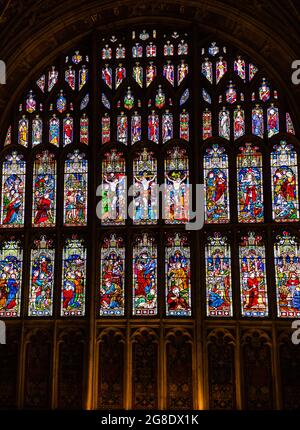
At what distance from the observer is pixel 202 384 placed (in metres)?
12.8

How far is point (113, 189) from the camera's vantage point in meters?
14.2

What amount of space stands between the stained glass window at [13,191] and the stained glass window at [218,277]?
4000mm

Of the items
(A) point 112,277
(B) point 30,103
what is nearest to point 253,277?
(A) point 112,277

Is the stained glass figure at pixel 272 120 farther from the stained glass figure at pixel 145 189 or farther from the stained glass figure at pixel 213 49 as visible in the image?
the stained glass figure at pixel 145 189

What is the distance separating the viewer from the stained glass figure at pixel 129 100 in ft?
47.9

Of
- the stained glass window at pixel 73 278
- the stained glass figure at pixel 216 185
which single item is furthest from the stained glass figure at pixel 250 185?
the stained glass window at pixel 73 278

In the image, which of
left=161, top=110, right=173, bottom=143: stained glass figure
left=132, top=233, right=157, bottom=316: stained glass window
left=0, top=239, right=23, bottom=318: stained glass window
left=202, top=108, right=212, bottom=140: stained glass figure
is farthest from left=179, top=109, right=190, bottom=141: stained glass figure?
left=0, top=239, right=23, bottom=318: stained glass window

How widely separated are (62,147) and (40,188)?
1004mm

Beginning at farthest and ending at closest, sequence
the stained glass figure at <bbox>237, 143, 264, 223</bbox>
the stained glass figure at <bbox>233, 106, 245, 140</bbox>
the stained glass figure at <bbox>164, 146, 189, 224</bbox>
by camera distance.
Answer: the stained glass figure at <bbox>233, 106, 245, 140</bbox> → the stained glass figure at <bbox>164, 146, 189, 224</bbox> → the stained glass figure at <bbox>237, 143, 264, 223</bbox>

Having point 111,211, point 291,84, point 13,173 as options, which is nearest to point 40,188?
point 13,173

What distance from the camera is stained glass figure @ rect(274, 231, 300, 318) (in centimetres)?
1317

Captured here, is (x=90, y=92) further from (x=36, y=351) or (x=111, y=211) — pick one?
(x=36, y=351)

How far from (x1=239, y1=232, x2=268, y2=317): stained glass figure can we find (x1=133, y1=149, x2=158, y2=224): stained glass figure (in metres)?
1.96

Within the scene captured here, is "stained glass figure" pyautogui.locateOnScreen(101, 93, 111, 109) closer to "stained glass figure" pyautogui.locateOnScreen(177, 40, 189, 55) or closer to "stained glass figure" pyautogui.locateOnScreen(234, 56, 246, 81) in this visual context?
"stained glass figure" pyautogui.locateOnScreen(177, 40, 189, 55)
